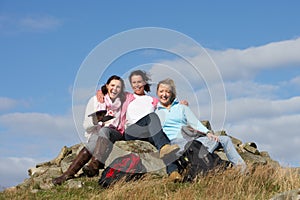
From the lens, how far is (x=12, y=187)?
487 inches

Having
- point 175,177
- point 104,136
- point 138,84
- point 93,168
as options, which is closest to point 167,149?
point 175,177

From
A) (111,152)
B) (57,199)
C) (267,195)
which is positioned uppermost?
(111,152)

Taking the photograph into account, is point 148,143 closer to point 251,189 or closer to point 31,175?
point 251,189

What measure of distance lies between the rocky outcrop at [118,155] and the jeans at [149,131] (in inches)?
5.1

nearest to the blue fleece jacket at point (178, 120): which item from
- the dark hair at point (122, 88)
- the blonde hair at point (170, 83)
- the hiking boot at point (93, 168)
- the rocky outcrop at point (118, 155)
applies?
the blonde hair at point (170, 83)

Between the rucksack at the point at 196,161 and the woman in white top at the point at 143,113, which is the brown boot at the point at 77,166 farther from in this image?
the rucksack at the point at 196,161

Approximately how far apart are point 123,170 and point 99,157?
661 mm

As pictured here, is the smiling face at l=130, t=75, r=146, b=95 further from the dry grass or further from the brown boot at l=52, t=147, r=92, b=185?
the dry grass

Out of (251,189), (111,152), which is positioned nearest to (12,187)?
(111,152)

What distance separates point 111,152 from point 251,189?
2992mm

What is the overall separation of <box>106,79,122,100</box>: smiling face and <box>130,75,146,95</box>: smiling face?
26cm

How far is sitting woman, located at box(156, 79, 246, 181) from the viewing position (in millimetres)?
10852

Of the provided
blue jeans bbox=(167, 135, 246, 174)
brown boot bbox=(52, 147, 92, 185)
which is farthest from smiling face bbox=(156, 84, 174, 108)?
brown boot bbox=(52, 147, 92, 185)

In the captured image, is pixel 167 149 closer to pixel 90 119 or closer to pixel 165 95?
pixel 165 95
